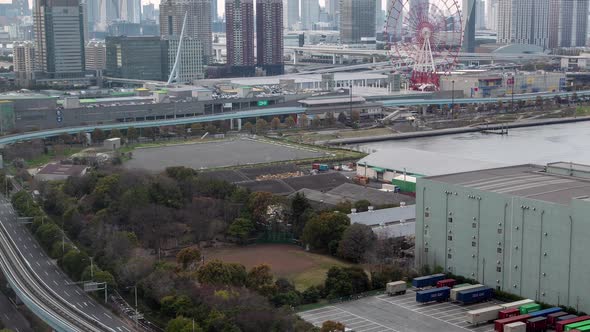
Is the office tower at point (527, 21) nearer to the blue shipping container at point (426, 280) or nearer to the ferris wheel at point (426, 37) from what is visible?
the ferris wheel at point (426, 37)

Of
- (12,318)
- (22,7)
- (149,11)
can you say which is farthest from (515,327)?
(149,11)

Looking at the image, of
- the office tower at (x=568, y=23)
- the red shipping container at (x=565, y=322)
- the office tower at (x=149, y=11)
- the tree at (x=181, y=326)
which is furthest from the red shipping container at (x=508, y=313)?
the office tower at (x=149, y=11)

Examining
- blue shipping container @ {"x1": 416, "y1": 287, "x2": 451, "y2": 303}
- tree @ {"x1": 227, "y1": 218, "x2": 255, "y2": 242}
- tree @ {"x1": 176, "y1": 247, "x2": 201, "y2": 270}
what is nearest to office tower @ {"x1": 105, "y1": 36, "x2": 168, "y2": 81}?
tree @ {"x1": 227, "y1": 218, "x2": 255, "y2": 242}

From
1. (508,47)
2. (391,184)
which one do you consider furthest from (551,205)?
(508,47)

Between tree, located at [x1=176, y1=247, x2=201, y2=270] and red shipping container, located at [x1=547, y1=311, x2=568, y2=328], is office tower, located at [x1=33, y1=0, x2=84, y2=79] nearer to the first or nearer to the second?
tree, located at [x1=176, y1=247, x2=201, y2=270]

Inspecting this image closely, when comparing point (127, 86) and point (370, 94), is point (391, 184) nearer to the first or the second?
point (370, 94)

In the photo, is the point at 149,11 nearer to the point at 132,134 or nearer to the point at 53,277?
the point at 132,134
